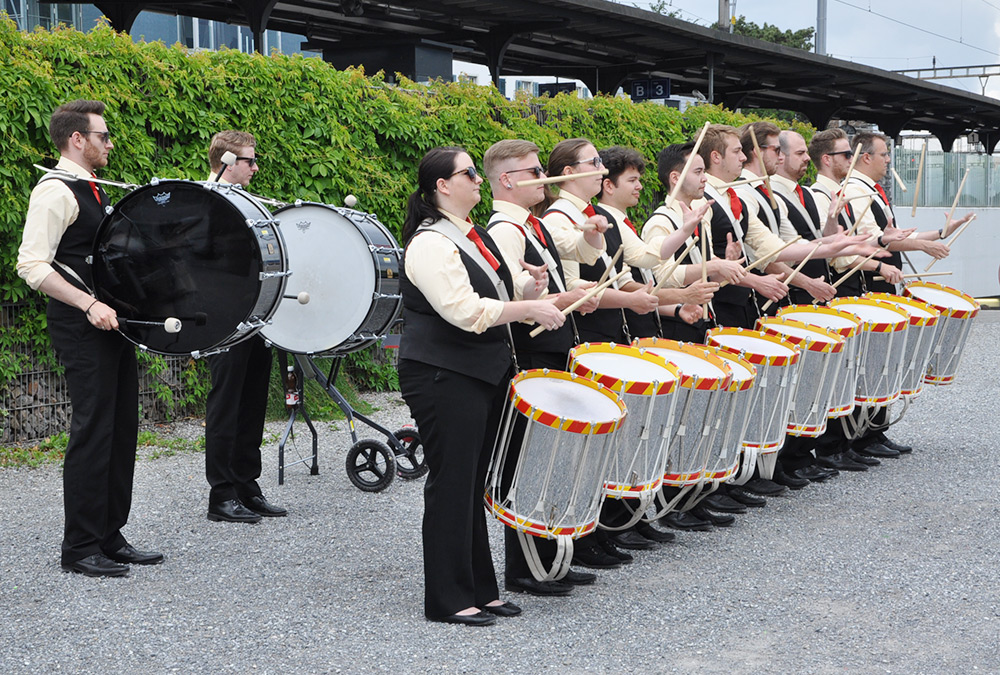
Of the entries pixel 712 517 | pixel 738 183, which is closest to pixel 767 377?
pixel 712 517

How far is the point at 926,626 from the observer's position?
13.1 ft

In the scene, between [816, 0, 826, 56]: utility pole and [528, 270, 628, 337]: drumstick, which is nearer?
[528, 270, 628, 337]: drumstick

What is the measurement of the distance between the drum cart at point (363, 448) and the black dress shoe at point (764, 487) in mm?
1752

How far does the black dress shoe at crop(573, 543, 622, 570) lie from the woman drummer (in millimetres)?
799

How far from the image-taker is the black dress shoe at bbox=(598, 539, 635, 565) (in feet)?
15.9

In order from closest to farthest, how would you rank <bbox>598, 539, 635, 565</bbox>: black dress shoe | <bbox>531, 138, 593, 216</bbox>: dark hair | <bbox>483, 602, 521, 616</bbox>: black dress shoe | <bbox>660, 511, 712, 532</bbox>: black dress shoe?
<bbox>483, 602, 521, 616</bbox>: black dress shoe < <bbox>531, 138, 593, 216</bbox>: dark hair < <bbox>598, 539, 635, 565</bbox>: black dress shoe < <bbox>660, 511, 712, 532</bbox>: black dress shoe

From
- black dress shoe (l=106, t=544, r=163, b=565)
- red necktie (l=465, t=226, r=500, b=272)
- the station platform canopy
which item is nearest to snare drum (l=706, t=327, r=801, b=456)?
red necktie (l=465, t=226, r=500, b=272)

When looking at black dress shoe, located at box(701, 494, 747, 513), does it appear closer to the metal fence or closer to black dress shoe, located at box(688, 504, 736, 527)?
black dress shoe, located at box(688, 504, 736, 527)

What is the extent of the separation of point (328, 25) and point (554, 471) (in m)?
12.3

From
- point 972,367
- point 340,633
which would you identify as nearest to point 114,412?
point 340,633

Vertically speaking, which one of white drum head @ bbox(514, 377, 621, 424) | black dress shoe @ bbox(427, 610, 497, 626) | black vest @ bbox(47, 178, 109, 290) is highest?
black vest @ bbox(47, 178, 109, 290)

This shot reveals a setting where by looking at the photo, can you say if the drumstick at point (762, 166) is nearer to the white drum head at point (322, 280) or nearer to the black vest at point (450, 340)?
the white drum head at point (322, 280)

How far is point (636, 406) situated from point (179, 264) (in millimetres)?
1885

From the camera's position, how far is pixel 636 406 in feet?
13.9
